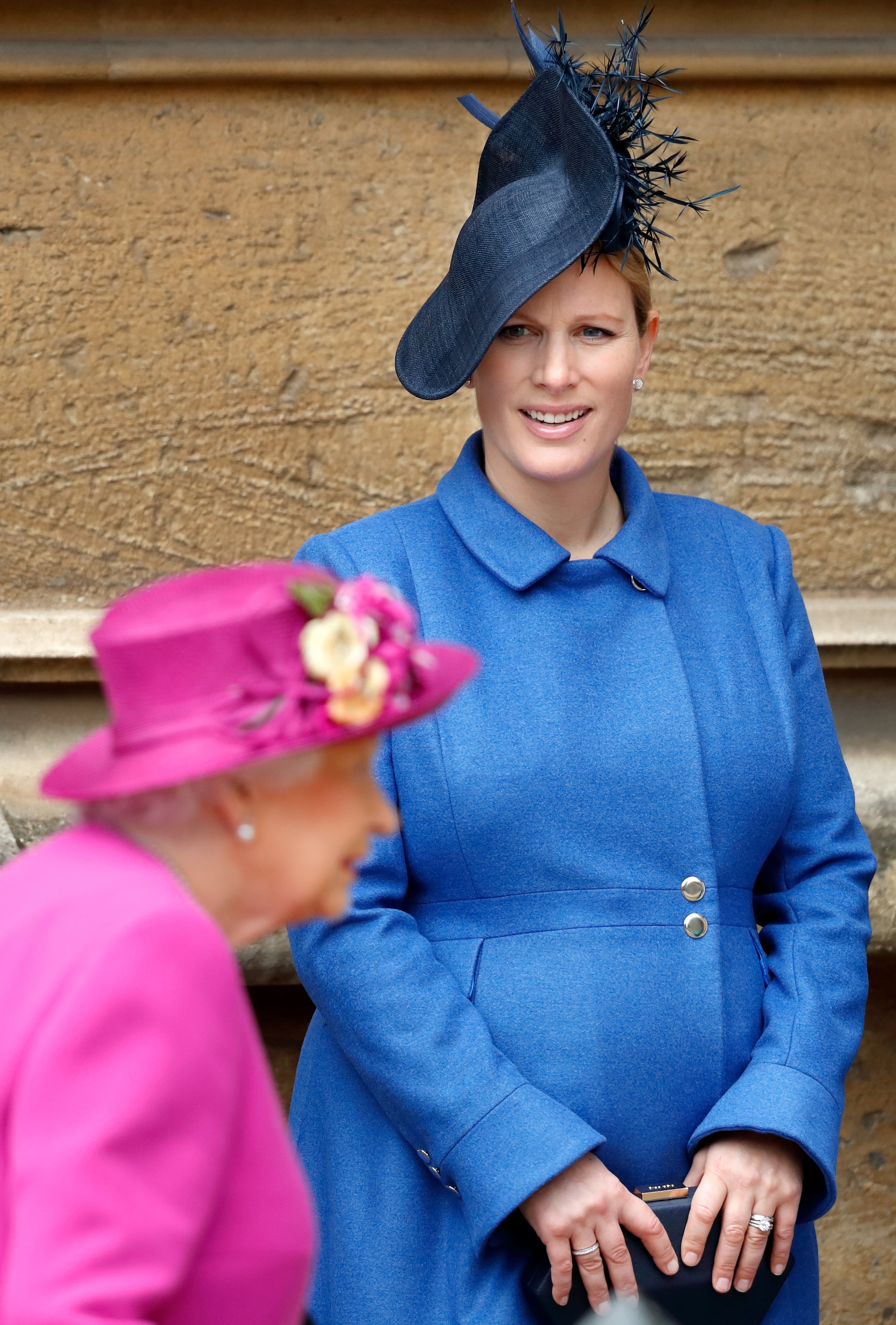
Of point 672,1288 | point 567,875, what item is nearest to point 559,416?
point 567,875

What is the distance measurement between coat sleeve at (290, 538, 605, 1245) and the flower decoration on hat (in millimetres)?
619

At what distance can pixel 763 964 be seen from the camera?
189 cm

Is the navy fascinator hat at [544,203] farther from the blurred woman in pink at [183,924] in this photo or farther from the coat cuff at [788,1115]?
the coat cuff at [788,1115]

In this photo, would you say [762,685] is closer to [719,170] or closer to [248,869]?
[248,869]

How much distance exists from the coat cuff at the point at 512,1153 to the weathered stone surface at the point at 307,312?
1.28 metres

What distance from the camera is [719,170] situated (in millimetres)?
2689

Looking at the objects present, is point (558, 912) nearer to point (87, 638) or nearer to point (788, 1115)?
point (788, 1115)

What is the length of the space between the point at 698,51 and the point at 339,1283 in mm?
2004

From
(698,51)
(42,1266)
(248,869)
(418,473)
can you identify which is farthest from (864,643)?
(42,1266)

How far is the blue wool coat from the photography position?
5.56 ft

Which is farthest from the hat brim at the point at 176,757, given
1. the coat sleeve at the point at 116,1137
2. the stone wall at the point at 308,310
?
the stone wall at the point at 308,310

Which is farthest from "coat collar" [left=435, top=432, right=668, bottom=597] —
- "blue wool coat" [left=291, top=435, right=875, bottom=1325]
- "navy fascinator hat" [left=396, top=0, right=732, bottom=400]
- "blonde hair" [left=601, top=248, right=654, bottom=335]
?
"blonde hair" [left=601, top=248, right=654, bottom=335]

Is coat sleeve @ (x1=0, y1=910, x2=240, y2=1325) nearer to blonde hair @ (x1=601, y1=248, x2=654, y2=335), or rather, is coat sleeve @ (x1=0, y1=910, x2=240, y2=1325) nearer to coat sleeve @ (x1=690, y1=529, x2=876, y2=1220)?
coat sleeve @ (x1=690, y1=529, x2=876, y2=1220)

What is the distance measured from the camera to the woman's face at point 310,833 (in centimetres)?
110
